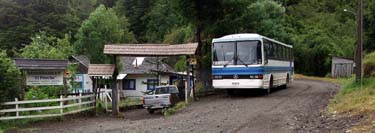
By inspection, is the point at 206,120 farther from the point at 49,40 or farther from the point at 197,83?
the point at 49,40

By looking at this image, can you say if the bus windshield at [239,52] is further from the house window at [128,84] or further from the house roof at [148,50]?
the house window at [128,84]

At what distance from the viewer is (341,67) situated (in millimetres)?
58562

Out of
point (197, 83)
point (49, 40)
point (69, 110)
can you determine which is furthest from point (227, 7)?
point (49, 40)

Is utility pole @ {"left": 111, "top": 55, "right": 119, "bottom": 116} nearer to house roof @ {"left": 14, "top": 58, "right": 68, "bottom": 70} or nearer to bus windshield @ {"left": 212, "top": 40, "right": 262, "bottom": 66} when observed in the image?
house roof @ {"left": 14, "top": 58, "right": 68, "bottom": 70}

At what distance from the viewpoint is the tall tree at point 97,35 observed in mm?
64875

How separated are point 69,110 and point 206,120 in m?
9.16

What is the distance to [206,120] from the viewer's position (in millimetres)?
15234

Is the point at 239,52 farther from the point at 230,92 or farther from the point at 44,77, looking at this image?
the point at 44,77

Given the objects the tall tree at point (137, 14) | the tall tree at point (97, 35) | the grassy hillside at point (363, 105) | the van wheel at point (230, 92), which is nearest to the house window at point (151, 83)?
the tall tree at point (97, 35)

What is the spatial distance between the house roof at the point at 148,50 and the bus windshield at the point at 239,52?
1.46 meters

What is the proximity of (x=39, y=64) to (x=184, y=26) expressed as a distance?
1873 cm

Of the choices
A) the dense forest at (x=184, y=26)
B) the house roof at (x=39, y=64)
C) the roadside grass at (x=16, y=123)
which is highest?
the dense forest at (x=184, y=26)

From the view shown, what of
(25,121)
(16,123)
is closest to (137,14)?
(25,121)

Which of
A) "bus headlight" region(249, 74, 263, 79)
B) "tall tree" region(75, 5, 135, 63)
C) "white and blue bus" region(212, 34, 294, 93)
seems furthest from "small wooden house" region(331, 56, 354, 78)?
"bus headlight" region(249, 74, 263, 79)
